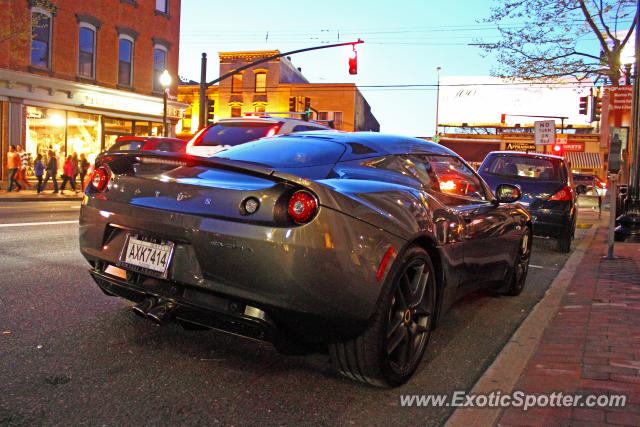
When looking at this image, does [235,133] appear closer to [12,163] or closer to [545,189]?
[545,189]

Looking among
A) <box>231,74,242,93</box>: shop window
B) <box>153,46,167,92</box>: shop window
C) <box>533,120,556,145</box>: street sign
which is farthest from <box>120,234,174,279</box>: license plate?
<box>231,74,242,93</box>: shop window

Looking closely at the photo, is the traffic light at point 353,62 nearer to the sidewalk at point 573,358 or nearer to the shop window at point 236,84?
the sidewalk at point 573,358

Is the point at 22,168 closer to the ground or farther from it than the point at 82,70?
closer to the ground

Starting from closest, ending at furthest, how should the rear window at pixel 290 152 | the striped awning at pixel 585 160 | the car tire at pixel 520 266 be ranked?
the rear window at pixel 290 152
the car tire at pixel 520 266
the striped awning at pixel 585 160

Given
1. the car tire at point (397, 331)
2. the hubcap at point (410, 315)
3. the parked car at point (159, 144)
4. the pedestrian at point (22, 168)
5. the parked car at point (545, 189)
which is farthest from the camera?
the pedestrian at point (22, 168)

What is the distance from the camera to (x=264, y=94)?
159ft

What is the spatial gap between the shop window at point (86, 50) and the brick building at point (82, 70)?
40 mm

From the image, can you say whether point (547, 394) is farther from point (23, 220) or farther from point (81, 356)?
point (23, 220)

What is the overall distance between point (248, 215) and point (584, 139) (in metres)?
57.1

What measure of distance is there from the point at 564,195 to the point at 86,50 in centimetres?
2077

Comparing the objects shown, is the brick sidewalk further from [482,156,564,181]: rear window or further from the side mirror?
[482,156,564,181]: rear window

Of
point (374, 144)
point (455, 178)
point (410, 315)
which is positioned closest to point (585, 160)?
point (455, 178)

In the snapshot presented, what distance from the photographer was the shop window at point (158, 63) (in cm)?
2707

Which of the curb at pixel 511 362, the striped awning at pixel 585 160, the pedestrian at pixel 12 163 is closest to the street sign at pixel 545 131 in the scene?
the curb at pixel 511 362
